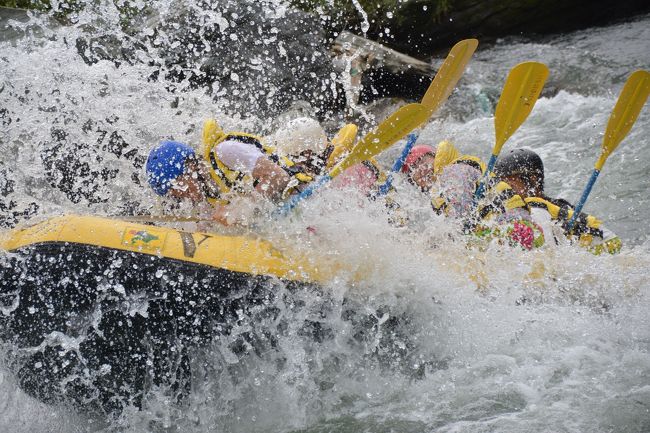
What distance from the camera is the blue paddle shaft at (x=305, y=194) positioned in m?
3.89

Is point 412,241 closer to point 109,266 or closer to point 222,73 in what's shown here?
point 109,266

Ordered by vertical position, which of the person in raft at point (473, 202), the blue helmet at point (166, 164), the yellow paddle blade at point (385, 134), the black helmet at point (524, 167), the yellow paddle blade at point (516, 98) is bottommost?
the blue helmet at point (166, 164)

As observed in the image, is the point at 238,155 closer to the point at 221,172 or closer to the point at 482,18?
the point at 221,172

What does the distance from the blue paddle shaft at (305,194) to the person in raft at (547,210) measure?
1511mm

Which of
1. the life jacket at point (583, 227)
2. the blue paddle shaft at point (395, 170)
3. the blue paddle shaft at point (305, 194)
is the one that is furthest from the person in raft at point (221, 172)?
the life jacket at point (583, 227)

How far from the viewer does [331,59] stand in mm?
8648

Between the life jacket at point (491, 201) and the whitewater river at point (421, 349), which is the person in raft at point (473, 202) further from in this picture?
the whitewater river at point (421, 349)

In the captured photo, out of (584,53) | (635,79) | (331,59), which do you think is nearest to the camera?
(635,79)

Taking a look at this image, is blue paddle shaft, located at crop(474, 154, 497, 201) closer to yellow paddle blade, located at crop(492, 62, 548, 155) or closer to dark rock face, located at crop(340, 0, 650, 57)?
yellow paddle blade, located at crop(492, 62, 548, 155)

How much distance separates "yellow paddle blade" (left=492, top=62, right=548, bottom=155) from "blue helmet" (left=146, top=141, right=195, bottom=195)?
74.6 inches

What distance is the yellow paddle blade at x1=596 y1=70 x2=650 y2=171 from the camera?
4.64 m

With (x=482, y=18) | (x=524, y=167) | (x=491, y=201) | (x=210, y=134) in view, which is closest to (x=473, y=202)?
(x=491, y=201)

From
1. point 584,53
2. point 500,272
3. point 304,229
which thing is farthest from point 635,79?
point 584,53

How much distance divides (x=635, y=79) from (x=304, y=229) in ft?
8.19
